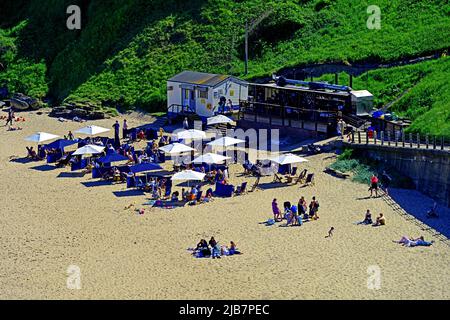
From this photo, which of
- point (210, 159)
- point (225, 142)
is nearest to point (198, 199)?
point (210, 159)

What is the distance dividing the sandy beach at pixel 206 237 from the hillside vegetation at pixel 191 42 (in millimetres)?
17161

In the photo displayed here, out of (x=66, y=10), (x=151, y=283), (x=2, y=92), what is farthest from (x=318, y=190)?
(x=66, y=10)

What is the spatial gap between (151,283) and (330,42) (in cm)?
3324

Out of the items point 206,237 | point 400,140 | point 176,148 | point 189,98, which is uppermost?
point 189,98

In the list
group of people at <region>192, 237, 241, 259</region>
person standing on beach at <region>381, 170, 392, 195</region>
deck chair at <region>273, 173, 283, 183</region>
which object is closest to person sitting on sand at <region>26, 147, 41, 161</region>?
deck chair at <region>273, 173, 283, 183</region>

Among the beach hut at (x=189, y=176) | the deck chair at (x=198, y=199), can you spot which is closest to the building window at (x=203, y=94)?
the beach hut at (x=189, y=176)

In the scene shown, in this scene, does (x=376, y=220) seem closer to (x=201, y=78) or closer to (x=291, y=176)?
(x=291, y=176)

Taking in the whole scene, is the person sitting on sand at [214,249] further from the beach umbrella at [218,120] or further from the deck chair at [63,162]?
the beach umbrella at [218,120]

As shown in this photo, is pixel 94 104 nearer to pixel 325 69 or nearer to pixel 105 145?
pixel 105 145

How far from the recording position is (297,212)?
33.1m

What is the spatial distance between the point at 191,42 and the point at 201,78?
1123 centimetres

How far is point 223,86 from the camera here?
49906 mm

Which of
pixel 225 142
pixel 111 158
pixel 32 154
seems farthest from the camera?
pixel 32 154

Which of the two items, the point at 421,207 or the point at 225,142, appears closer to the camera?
the point at 421,207
